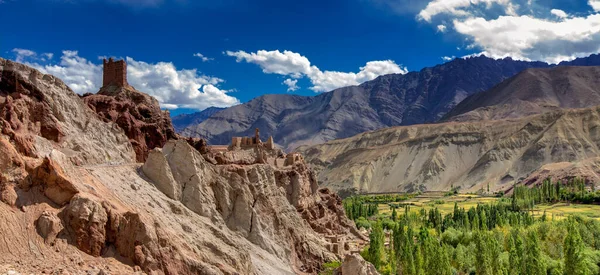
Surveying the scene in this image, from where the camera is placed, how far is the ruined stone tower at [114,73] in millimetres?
58969

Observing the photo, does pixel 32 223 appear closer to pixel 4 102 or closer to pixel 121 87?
pixel 4 102

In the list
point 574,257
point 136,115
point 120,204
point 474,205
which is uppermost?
point 136,115

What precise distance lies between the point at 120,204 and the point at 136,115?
27.1 m

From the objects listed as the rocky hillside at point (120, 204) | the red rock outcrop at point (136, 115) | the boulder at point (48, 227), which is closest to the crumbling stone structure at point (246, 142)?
the rocky hillside at point (120, 204)

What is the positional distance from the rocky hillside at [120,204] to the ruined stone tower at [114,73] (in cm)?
996

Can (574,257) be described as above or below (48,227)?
below

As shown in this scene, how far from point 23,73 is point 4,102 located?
6.25 m

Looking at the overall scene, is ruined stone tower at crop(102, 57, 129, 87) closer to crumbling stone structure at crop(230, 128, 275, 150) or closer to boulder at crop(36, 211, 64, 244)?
crumbling stone structure at crop(230, 128, 275, 150)

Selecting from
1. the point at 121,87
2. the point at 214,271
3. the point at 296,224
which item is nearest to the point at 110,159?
the point at 121,87

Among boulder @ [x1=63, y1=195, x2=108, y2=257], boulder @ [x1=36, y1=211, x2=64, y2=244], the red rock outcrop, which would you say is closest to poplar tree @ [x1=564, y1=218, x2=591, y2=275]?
the red rock outcrop

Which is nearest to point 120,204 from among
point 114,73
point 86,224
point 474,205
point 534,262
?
point 86,224

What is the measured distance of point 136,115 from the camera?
56.3 m

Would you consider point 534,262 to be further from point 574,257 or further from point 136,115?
point 136,115

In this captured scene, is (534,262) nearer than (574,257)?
No
